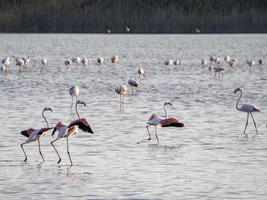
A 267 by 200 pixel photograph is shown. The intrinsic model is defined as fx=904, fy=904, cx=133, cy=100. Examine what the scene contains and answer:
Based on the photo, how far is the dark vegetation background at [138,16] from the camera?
62500 mm

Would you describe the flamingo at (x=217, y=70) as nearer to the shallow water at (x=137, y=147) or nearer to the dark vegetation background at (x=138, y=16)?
the shallow water at (x=137, y=147)

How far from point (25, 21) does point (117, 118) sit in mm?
50259

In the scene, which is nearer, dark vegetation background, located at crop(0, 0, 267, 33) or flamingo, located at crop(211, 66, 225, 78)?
flamingo, located at crop(211, 66, 225, 78)

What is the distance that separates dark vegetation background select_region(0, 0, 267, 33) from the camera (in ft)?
205

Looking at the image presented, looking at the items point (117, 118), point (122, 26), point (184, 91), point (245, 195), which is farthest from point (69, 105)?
point (122, 26)

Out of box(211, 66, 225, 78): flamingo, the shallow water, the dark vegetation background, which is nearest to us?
the shallow water

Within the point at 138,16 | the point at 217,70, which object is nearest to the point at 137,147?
the point at 217,70

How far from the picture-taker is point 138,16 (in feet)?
209

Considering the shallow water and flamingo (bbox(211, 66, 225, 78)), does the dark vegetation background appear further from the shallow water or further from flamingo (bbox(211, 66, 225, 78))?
the shallow water

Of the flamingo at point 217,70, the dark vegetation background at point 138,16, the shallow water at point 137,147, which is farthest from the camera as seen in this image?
the dark vegetation background at point 138,16

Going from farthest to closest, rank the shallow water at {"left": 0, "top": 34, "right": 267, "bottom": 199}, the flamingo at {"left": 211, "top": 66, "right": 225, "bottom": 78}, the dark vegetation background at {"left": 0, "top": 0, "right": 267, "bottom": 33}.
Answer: the dark vegetation background at {"left": 0, "top": 0, "right": 267, "bottom": 33} → the flamingo at {"left": 211, "top": 66, "right": 225, "bottom": 78} → the shallow water at {"left": 0, "top": 34, "right": 267, "bottom": 199}

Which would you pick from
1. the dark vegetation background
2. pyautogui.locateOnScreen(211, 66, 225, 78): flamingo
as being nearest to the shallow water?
pyautogui.locateOnScreen(211, 66, 225, 78): flamingo

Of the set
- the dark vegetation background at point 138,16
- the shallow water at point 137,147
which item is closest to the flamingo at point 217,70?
the shallow water at point 137,147

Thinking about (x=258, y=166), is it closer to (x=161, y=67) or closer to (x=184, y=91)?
(x=184, y=91)
